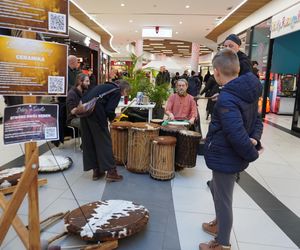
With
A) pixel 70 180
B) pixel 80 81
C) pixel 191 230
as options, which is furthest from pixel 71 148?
pixel 191 230

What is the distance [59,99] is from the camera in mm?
4859

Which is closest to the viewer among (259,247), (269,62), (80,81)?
(259,247)

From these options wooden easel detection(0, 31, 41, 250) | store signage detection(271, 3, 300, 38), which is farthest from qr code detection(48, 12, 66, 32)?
store signage detection(271, 3, 300, 38)

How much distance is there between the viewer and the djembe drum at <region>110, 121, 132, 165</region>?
387 centimetres

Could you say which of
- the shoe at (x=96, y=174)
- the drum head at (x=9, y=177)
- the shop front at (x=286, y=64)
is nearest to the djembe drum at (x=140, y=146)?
the shoe at (x=96, y=174)

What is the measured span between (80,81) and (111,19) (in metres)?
8.71

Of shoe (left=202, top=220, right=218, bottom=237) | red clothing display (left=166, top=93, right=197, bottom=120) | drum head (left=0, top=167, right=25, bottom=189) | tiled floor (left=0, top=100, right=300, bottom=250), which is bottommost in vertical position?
tiled floor (left=0, top=100, right=300, bottom=250)

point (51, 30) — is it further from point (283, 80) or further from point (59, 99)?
point (283, 80)

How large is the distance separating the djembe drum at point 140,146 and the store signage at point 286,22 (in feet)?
16.6

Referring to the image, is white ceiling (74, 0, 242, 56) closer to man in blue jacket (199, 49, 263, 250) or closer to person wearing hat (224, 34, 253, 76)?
person wearing hat (224, 34, 253, 76)

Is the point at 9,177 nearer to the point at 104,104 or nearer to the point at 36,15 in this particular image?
the point at 104,104

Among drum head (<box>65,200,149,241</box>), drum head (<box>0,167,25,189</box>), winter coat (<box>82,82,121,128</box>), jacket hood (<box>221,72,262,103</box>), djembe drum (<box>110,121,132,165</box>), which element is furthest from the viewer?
djembe drum (<box>110,121,132,165</box>)

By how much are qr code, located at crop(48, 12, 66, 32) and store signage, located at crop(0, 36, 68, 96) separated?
0.10m

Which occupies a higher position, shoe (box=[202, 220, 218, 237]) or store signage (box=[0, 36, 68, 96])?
store signage (box=[0, 36, 68, 96])
